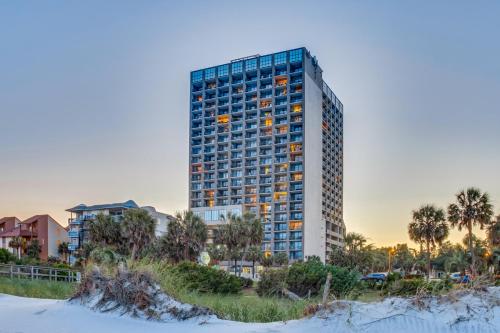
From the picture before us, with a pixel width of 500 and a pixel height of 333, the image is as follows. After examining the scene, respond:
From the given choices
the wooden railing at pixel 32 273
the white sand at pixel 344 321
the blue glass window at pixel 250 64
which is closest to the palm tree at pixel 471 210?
the wooden railing at pixel 32 273

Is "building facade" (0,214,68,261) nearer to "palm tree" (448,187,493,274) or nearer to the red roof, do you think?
the red roof

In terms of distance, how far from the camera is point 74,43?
23.0 meters

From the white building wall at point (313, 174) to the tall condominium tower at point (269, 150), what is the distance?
0.23 meters

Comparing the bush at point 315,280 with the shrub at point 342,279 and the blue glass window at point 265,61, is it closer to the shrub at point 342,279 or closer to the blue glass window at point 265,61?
the shrub at point 342,279

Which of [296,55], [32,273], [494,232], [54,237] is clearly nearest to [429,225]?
[494,232]

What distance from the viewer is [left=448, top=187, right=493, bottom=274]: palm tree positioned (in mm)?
49344

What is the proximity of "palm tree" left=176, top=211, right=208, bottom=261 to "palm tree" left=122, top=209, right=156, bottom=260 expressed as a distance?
12.2 feet

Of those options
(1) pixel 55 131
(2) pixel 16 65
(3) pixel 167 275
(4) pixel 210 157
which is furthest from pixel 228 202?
(3) pixel 167 275

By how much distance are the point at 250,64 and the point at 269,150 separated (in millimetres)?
23986

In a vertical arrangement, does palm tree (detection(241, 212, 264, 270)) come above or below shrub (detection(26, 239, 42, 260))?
above

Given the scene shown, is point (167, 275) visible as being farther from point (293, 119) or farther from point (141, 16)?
point (293, 119)

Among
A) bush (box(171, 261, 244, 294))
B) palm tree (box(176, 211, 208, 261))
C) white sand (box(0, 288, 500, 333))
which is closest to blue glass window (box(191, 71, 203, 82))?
palm tree (box(176, 211, 208, 261))

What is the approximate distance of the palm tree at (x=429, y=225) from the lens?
5694 cm

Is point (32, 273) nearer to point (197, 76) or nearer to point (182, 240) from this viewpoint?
point (182, 240)
